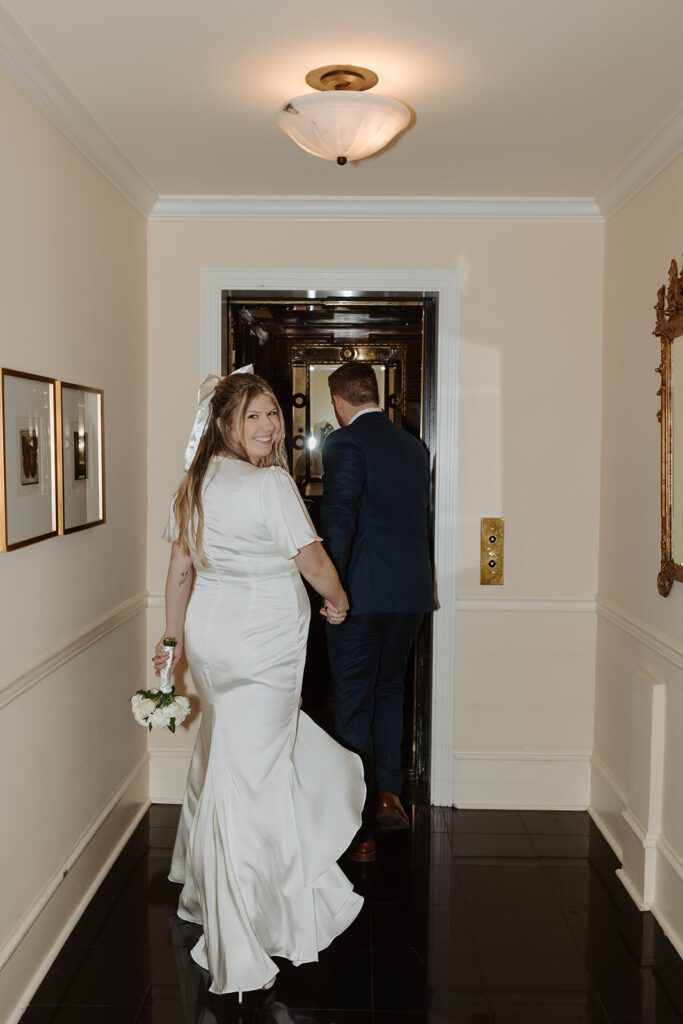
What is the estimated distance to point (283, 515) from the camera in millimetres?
2418

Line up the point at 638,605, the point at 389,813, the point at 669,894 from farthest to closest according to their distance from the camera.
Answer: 1. the point at 389,813
2. the point at 638,605
3. the point at 669,894

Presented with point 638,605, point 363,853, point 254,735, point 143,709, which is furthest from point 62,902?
point 638,605

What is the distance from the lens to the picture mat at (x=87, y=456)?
105 inches

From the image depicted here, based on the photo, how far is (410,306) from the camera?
12.7 ft

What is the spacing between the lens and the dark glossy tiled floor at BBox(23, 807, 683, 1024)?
92.5 inches

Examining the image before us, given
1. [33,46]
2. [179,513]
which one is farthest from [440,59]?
[179,513]

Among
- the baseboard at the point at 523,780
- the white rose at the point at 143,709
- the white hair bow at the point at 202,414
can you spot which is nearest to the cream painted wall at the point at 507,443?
the baseboard at the point at 523,780

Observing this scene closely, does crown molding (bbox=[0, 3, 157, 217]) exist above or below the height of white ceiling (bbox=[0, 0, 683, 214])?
below

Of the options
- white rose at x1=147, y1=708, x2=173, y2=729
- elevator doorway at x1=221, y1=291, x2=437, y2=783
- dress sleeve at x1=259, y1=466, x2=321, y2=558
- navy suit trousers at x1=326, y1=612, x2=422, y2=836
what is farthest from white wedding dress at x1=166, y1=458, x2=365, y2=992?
elevator doorway at x1=221, y1=291, x2=437, y2=783

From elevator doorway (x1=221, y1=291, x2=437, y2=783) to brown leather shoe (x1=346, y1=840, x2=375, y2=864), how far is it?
0.67 metres

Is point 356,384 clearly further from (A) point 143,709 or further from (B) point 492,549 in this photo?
(A) point 143,709

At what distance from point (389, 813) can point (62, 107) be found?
2.68 meters

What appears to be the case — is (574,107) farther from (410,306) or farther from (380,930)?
(380,930)

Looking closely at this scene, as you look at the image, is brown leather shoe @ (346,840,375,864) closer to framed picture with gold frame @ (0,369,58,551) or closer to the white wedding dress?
the white wedding dress
